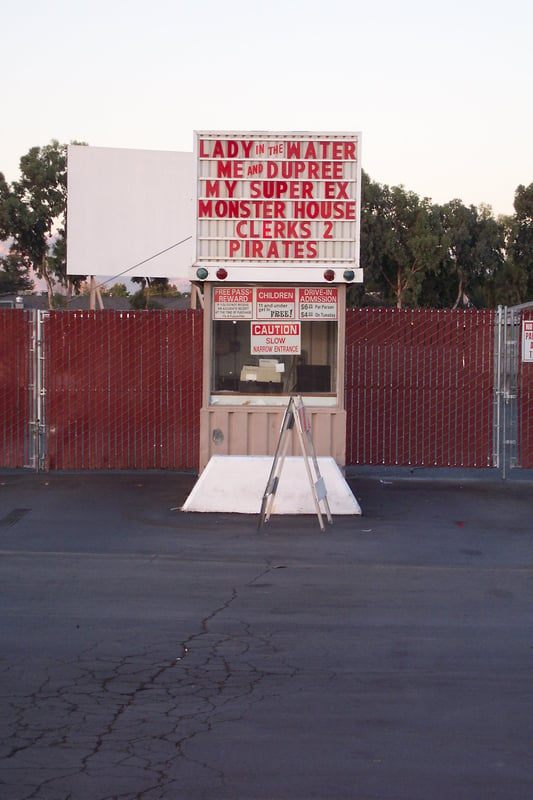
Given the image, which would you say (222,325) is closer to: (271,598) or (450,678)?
(271,598)

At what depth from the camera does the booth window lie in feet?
41.3

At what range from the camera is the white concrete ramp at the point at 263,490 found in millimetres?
11617

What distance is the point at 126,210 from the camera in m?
35.3

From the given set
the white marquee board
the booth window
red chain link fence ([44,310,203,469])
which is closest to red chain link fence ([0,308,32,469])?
red chain link fence ([44,310,203,469])

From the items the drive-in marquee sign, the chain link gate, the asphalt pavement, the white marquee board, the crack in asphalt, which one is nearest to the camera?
the crack in asphalt

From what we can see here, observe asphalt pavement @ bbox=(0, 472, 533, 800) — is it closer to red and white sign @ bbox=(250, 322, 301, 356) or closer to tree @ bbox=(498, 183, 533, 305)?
red and white sign @ bbox=(250, 322, 301, 356)

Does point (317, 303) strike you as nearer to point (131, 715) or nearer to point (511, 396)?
point (511, 396)

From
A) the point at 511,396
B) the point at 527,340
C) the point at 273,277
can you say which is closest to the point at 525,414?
the point at 511,396

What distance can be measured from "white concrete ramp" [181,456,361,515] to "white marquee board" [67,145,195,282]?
78.3 feet

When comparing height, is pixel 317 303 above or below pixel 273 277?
below

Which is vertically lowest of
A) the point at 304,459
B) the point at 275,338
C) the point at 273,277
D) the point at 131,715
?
the point at 131,715

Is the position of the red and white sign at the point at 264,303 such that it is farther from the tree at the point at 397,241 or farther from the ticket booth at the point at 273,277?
the tree at the point at 397,241

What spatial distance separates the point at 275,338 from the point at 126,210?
24.0 metres

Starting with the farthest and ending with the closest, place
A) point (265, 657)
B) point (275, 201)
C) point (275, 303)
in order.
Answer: point (275, 303), point (275, 201), point (265, 657)
